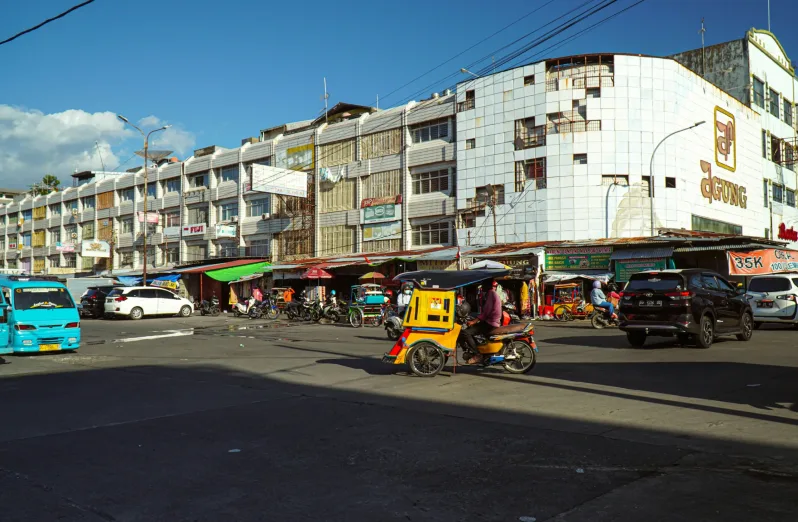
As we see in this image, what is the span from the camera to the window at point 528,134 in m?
32.0

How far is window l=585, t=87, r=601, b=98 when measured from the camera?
31.2 m

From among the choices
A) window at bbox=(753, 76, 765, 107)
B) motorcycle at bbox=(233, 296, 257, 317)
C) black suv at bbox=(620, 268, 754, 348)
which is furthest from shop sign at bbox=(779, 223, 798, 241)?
motorcycle at bbox=(233, 296, 257, 317)

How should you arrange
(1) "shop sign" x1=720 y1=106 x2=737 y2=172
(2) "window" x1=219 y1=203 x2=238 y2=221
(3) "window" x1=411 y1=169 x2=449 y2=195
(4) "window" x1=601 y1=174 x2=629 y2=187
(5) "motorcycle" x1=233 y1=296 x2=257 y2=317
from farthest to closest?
(2) "window" x1=219 y1=203 x2=238 y2=221, (1) "shop sign" x1=720 y1=106 x2=737 y2=172, (3) "window" x1=411 y1=169 x2=449 y2=195, (5) "motorcycle" x1=233 y1=296 x2=257 y2=317, (4) "window" x1=601 y1=174 x2=629 y2=187

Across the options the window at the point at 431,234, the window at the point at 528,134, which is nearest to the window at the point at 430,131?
the window at the point at 528,134

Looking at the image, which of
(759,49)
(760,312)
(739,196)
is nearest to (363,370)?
(760,312)

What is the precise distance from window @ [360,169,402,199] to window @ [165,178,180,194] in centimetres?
2199

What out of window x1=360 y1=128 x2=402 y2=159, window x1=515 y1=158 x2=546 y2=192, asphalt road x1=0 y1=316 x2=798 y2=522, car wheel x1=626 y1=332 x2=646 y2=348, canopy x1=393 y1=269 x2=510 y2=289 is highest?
window x1=360 y1=128 x2=402 y2=159

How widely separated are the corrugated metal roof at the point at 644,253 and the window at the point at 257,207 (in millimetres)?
26271

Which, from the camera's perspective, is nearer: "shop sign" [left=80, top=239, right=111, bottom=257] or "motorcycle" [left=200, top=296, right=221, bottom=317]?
"motorcycle" [left=200, top=296, right=221, bottom=317]

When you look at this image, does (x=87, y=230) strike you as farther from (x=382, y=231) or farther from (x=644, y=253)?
(x=644, y=253)

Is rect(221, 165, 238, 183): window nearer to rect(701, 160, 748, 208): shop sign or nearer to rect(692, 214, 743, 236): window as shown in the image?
rect(692, 214, 743, 236): window

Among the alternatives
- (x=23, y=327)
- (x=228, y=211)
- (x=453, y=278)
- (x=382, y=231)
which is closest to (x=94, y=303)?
(x=382, y=231)

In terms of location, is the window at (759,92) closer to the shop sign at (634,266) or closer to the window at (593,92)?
the window at (593,92)

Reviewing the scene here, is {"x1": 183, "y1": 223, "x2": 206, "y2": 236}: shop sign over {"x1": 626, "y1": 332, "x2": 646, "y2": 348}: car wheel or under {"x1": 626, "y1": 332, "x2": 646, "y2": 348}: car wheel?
over
